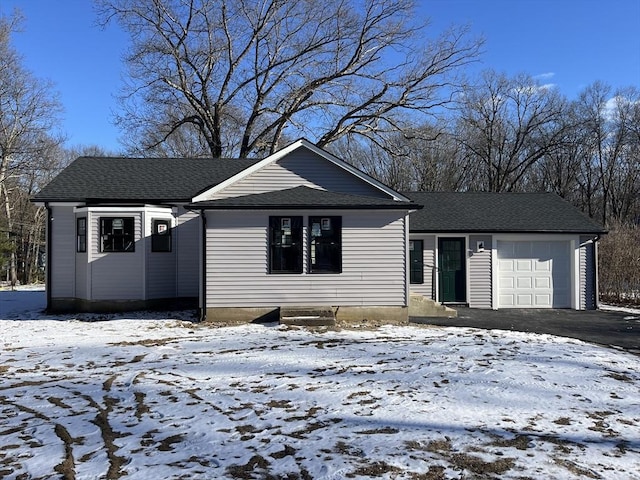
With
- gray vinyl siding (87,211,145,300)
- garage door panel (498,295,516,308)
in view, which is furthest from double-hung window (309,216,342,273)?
garage door panel (498,295,516,308)

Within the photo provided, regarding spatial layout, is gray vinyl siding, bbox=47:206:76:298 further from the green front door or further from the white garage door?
the white garage door

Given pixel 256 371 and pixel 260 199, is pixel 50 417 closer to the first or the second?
Result: pixel 256 371

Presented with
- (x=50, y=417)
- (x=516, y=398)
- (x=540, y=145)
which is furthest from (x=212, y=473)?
(x=540, y=145)

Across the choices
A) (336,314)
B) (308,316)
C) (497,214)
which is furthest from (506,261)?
(308,316)

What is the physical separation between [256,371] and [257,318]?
4701 millimetres

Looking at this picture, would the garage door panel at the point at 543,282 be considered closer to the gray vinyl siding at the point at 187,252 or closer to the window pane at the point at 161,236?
the gray vinyl siding at the point at 187,252

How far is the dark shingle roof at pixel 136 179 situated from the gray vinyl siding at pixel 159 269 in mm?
951

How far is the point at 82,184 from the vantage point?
1486 centimetres

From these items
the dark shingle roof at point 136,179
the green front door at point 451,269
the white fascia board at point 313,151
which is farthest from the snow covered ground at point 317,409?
the green front door at point 451,269

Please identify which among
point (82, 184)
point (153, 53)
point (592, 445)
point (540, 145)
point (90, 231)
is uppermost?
point (153, 53)

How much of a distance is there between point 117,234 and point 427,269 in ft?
31.1

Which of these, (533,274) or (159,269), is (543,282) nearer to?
(533,274)

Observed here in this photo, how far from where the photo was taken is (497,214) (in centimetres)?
1659

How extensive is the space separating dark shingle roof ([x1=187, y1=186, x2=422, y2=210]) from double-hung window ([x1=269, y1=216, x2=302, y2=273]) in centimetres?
47
